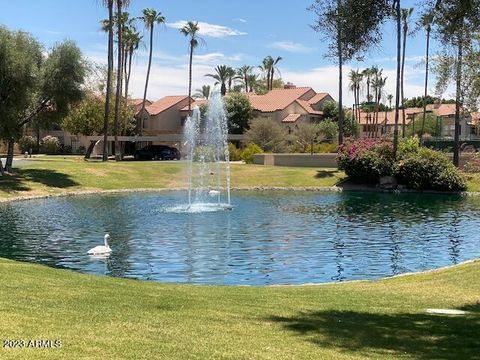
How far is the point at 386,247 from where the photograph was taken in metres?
22.0

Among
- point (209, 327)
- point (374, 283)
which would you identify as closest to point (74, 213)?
point (374, 283)

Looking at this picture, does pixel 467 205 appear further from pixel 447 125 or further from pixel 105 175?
pixel 447 125

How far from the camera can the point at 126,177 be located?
51656 mm

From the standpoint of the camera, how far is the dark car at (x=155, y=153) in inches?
2970

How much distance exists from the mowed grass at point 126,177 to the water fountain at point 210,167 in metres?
1.40

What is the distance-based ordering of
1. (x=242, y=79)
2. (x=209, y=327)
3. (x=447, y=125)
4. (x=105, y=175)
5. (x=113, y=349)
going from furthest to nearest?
(x=242, y=79) → (x=447, y=125) → (x=105, y=175) → (x=209, y=327) → (x=113, y=349)

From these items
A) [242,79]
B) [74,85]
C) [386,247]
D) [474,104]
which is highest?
[242,79]

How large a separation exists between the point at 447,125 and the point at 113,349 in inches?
4469

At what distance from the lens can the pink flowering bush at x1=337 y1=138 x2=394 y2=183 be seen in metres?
50.3

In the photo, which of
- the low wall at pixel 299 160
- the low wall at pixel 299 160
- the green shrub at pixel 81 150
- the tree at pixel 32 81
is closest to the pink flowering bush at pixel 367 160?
the low wall at pixel 299 160

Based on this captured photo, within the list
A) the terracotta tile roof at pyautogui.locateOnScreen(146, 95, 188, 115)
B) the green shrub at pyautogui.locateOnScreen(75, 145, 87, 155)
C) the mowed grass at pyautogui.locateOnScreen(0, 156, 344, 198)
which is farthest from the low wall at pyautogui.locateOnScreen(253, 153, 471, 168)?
the terracotta tile roof at pyautogui.locateOnScreen(146, 95, 188, 115)

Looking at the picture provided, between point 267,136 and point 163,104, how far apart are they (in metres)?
30.8

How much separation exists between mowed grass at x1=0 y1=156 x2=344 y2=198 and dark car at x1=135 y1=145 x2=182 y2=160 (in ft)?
53.9

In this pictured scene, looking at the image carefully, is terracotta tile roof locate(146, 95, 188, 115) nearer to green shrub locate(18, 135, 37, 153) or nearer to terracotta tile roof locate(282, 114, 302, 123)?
green shrub locate(18, 135, 37, 153)
